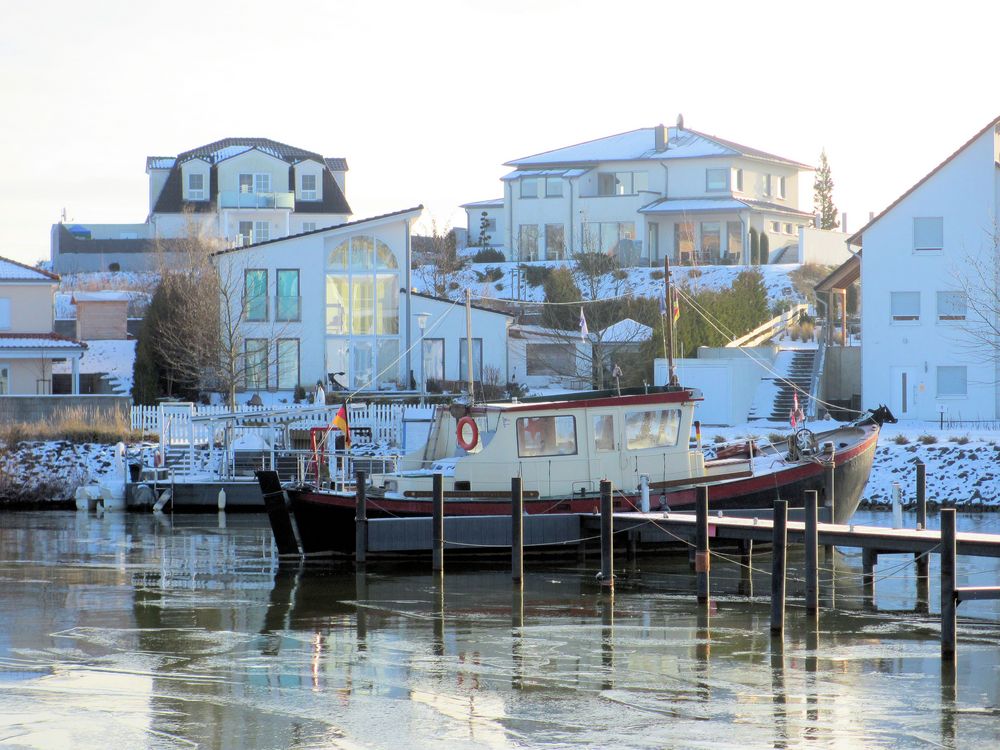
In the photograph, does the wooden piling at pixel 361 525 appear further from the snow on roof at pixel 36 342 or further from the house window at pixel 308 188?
the house window at pixel 308 188

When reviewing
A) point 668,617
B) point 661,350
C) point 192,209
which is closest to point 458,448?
point 668,617

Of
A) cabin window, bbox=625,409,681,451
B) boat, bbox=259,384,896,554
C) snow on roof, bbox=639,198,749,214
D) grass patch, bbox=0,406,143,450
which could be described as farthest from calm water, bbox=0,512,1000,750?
snow on roof, bbox=639,198,749,214

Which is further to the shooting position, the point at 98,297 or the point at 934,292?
the point at 98,297

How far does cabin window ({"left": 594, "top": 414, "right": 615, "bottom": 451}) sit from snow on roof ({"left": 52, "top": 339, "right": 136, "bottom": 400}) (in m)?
30.5

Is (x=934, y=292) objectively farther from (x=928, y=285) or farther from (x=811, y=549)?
(x=811, y=549)

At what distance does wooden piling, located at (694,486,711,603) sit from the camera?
20.6 metres

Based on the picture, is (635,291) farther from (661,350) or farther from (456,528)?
(456,528)

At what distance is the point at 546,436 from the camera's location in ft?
84.7

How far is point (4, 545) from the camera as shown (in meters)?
28.8

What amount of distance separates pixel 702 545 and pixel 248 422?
21873mm

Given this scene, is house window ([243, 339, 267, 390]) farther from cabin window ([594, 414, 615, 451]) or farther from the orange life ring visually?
cabin window ([594, 414, 615, 451])

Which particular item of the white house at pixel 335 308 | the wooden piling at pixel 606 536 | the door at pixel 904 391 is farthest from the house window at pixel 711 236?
the wooden piling at pixel 606 536

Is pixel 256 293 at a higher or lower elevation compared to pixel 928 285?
higher

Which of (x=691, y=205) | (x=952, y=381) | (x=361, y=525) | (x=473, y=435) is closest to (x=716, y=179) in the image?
(x=691, y=205)
